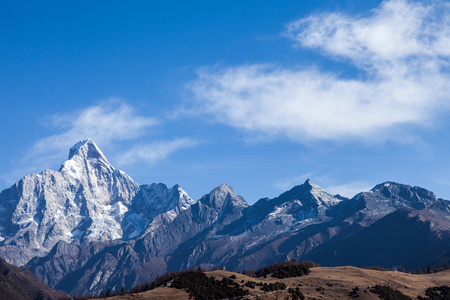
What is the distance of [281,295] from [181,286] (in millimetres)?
34444

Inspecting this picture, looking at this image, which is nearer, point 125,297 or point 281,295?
point 125,297

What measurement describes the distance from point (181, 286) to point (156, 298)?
1947cm

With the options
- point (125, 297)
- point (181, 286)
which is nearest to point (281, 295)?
point (181, 286)

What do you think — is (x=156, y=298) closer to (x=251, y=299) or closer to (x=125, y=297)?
(x=125, y=297)

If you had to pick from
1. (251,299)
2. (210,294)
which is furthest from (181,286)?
(251,299)

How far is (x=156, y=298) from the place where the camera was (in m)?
180

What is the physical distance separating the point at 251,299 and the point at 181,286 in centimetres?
2555

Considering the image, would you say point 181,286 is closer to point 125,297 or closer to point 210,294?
point 210,294

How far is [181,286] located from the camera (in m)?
199

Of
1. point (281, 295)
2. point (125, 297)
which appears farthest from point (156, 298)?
point (281, 295)

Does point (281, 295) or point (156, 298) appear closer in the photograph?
point (156, 298)

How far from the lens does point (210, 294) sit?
195 metres

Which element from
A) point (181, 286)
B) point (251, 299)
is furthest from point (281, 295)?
point (181, 286)

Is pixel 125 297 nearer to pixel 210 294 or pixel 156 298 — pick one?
pixel 156 298
